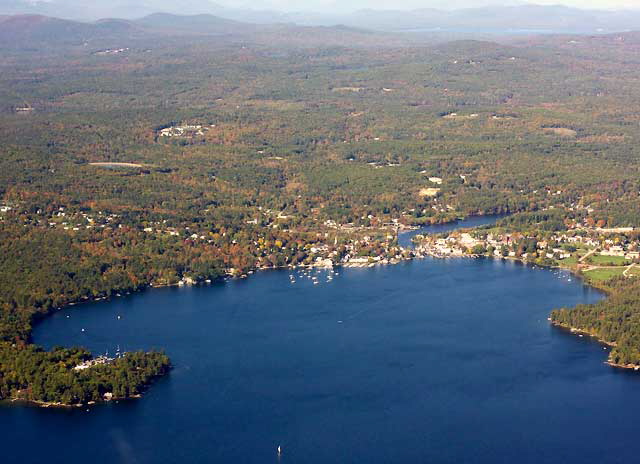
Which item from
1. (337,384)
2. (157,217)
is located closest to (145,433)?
(337,384)

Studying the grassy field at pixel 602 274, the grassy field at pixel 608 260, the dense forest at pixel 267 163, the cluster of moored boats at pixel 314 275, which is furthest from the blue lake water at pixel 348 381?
the grassy field at pixel 608 260

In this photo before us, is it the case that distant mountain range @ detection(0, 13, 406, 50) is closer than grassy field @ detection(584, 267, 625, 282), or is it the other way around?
grassy field @ detection(584, 267, 625, 282)

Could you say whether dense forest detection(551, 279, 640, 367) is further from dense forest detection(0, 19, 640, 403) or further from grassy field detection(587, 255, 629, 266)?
grassy field detection(587, 255, 629, 266)

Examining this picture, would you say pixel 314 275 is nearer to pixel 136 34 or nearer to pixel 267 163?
pixel 267 163

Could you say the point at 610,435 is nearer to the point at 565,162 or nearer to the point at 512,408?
the point at 512,408

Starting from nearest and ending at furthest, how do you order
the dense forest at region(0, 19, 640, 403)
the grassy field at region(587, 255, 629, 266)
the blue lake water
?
the blue lake water
the dense forest at region(0, 19, 640, 403)
the grassy field at region(587, 255, 629, 266)

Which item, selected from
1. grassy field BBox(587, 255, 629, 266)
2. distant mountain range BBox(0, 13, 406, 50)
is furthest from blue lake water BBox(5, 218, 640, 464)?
distant mountain range BBox(0, 13, 406, 50)
